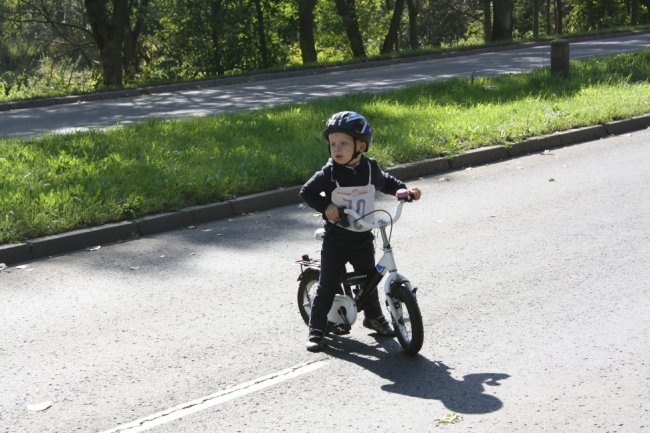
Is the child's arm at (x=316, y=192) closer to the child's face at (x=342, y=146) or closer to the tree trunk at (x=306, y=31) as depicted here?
the child's face at (x=342, y=146)

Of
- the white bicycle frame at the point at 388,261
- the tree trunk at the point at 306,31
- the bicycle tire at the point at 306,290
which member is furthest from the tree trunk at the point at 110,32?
the white bicycle frame at the point at 388,261

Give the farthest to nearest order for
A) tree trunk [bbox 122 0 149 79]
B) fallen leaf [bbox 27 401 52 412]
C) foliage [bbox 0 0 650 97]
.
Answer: tree trunk [bbox 122 0 149 79] → foliage [bbox 0 0 650 97] → fallen leaf [bbox 27 401 52 412]

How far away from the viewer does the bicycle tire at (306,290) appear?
595 centimetres

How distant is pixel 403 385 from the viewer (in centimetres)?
509

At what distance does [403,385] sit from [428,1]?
56340 mm

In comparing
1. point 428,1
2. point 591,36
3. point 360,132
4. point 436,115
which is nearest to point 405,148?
point 436,115

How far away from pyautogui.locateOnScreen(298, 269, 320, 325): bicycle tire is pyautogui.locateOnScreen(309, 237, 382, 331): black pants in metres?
0.21

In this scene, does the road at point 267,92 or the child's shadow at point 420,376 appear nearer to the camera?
the child's shadow at point 420,376

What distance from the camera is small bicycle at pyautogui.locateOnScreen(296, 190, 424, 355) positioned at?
538 cm

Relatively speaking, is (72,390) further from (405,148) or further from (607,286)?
(405,148)

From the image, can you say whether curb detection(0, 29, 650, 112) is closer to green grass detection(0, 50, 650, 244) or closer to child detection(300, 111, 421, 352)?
green grass detection(0, 50, 650, 244)

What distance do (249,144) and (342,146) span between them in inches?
275

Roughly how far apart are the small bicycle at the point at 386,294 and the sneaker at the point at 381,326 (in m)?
0.15

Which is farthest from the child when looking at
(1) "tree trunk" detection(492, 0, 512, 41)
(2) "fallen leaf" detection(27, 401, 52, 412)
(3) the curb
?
(1) "tree trunk" detection(492, 0, 512, 41)
